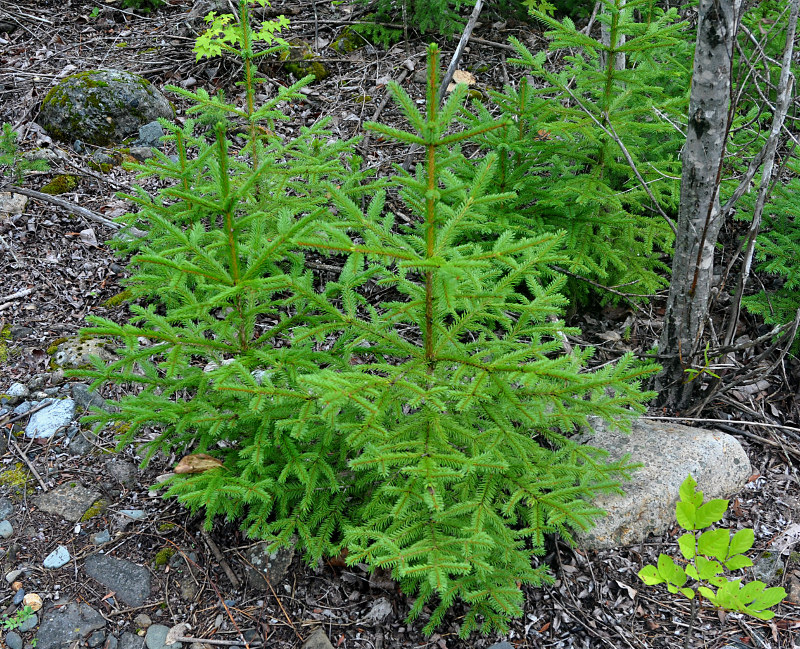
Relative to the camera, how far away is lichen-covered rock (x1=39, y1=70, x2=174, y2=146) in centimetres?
618

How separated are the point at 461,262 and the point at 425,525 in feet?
3.98

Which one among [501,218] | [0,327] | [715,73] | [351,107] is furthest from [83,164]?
[715,73]

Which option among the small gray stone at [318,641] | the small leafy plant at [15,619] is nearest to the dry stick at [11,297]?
the small leafy plant at [15,619]

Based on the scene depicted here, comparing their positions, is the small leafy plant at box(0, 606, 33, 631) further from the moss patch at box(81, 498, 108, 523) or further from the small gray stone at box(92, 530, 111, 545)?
the moss patch at box(81, 498, 108, 523)

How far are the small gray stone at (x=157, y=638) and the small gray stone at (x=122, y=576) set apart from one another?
16 cm

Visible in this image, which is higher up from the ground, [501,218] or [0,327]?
[501,218]

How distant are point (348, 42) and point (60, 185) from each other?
3.79 m

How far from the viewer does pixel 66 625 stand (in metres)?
3.09

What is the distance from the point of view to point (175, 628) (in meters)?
3.14

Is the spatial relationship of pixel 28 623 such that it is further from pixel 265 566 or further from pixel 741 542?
pixel 741 542

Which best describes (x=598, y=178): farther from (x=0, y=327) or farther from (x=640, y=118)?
(x=0, y=327)

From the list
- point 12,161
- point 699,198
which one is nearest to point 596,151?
point 699,198

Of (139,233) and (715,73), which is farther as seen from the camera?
(139,233)

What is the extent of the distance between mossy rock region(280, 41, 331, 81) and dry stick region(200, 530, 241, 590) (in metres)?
5.49
